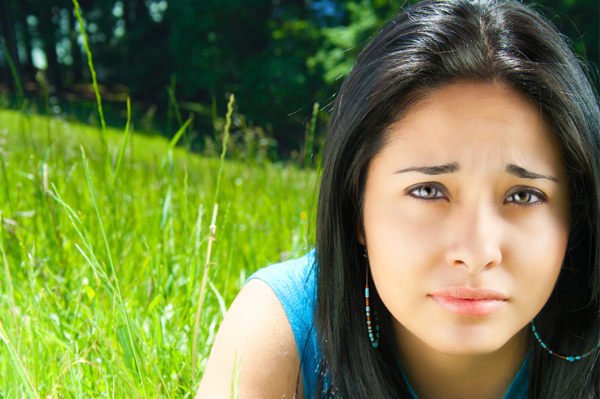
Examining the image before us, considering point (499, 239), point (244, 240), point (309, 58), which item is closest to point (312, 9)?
point (309, 58)

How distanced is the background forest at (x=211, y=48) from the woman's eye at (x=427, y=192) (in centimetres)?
1274

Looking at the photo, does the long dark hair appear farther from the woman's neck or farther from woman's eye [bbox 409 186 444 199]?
woman's eye [bbox 409 186 444 199]

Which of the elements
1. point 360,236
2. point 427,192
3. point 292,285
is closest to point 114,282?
point 292,285

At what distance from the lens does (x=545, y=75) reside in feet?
4.74

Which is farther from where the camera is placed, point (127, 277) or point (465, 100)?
point (127, 277)

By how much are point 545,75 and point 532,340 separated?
0.76 metres

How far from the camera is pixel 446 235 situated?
4.39 ft

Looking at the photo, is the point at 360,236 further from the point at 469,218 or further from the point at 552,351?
the point at 552,351

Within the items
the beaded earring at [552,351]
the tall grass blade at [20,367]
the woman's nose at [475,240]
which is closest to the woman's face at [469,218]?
the woman's nose at [475,240]

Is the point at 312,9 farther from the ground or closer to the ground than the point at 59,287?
farther from the ground

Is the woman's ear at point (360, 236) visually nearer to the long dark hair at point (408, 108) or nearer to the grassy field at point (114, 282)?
the long dark hair at point (408, 108)

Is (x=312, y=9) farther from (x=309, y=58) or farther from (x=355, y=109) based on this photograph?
(x=355, y=109)

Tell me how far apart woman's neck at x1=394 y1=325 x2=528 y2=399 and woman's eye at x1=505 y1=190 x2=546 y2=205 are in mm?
513

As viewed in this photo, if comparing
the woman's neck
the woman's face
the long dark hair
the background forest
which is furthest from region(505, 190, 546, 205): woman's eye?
the background forest
